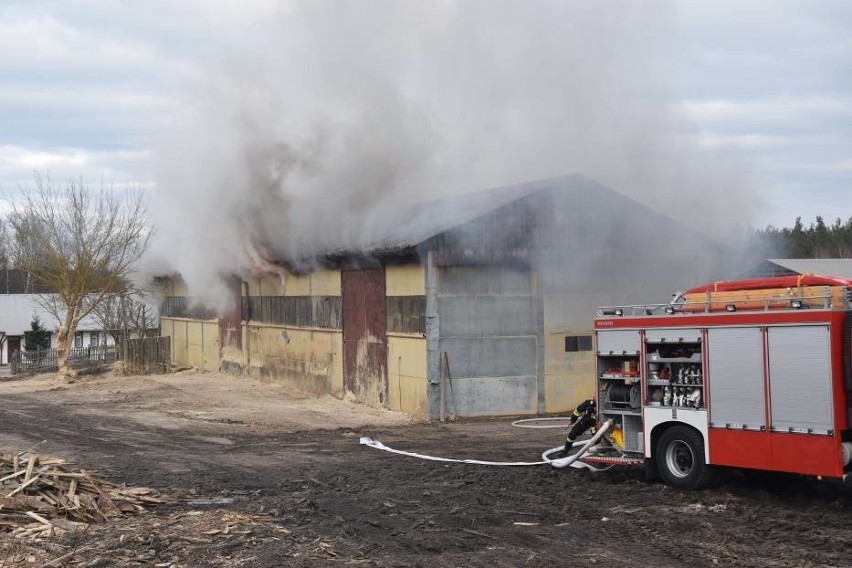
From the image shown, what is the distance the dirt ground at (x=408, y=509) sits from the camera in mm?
8023

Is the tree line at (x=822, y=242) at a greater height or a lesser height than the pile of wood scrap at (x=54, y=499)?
greater

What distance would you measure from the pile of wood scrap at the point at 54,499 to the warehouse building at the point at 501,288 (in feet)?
29.6

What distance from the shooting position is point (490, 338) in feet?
63.1

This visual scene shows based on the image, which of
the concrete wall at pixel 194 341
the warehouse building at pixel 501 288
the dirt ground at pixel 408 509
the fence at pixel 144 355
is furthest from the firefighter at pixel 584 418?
the fence at pixel 144 355

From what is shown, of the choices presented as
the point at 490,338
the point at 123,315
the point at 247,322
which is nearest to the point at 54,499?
the point at 490,338

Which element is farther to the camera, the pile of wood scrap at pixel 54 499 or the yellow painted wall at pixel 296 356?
the yellow painted wall at pixel 296 356

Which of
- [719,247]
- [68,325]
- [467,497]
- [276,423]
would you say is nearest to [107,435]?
[276,423]

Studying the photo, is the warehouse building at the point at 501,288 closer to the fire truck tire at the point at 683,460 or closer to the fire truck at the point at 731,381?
the fire truck at the point at 731,381

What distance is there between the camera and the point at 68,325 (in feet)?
106

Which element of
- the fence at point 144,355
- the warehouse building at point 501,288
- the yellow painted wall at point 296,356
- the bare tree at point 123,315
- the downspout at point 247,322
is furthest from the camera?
the bare tree at point 123,315

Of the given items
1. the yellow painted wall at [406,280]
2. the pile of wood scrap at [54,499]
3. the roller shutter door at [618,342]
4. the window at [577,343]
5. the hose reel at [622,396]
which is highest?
the yellow painted wall at [406,280]

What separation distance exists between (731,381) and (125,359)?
27983mm

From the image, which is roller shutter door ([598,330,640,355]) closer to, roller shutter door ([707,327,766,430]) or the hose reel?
the hose reel

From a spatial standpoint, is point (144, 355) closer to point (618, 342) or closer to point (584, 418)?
point (584, 418)
